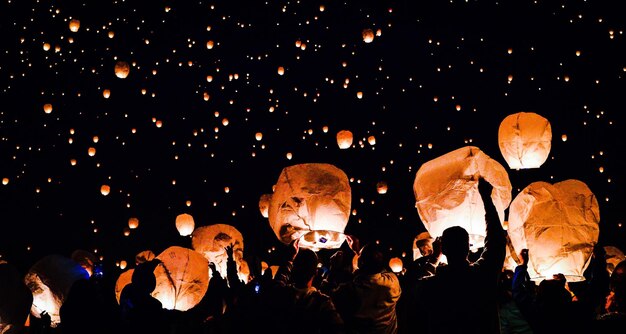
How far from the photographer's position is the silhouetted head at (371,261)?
3768 mm

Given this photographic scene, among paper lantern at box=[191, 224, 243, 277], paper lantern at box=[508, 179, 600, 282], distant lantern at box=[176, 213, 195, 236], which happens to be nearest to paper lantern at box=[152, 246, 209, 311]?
paper lantern at box=[191, 224, 243, 277]

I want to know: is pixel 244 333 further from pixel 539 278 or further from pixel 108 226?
pixel 108 226

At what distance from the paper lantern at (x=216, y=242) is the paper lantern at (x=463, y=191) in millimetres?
4081

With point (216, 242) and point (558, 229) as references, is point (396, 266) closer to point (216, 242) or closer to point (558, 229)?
point (216, 242)

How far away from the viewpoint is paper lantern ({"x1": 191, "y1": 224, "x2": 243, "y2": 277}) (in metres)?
8.09

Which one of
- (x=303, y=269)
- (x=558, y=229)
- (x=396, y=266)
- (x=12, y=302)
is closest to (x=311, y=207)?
(x=303, y=269)

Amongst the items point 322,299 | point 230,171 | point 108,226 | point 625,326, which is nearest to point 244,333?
point 322,299

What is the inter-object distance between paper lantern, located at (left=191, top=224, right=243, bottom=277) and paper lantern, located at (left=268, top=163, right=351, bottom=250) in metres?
3.30

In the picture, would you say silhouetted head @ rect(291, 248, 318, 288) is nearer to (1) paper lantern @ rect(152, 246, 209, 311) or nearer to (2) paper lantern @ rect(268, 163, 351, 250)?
(2) paper lantern @ rect(268, 163, 351, 250)

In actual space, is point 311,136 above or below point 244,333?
above

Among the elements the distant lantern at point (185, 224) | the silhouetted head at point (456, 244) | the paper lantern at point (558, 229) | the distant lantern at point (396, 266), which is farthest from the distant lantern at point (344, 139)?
the silhouetted head at point (456, 244)

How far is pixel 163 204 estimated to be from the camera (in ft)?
60.1

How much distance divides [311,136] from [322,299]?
15817 millimetres

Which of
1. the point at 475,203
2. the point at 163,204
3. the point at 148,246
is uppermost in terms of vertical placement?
the point at 475,203
